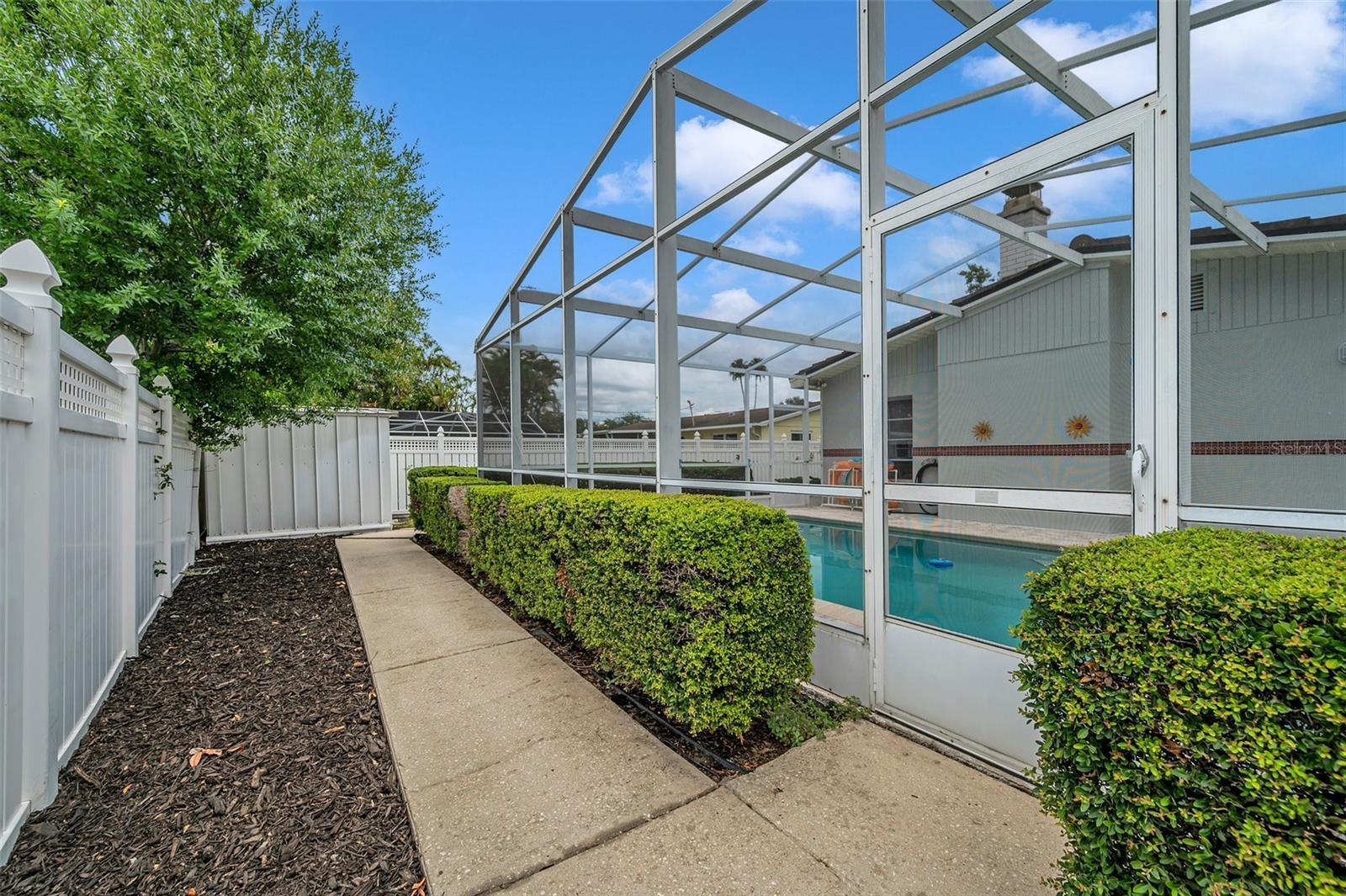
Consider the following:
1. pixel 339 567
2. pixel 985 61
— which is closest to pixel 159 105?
pixel 339 567

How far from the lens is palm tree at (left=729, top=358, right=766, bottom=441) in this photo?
7621 mm

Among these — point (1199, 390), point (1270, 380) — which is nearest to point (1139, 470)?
point (1199, 390)

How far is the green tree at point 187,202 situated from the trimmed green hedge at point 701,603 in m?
3.71

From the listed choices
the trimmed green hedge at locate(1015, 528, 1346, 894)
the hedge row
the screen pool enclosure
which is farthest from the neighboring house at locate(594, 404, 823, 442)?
the trimmed green hedge at locate(1015, 528, 1346, 894)

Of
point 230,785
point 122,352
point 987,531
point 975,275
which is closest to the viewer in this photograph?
point 230,785

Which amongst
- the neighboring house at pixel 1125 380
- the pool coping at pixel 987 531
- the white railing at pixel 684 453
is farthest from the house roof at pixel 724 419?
the neighboring house at pixel 1125 380

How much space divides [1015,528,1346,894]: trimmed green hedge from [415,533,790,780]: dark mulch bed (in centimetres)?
129

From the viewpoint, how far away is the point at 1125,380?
211cm

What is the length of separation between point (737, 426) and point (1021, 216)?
518cm

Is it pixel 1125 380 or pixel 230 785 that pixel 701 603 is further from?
pixel 230 785

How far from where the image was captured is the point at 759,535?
2.65 m

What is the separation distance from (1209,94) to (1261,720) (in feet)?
7.54

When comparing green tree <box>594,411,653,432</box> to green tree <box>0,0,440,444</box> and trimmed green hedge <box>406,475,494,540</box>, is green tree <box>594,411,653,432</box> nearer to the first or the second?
trimmed green hedge <box>406,475,494,540</box>

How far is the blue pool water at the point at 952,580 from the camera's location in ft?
7.94
